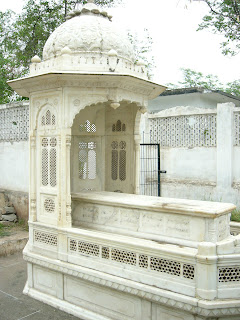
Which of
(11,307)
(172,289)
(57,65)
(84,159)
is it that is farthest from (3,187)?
(172,289)

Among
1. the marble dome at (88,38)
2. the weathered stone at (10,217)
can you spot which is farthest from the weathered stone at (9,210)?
the marble dome at (88,38)

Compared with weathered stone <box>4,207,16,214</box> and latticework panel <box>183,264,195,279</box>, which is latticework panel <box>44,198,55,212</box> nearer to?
latticework panel <box>183,264,195,279</box>

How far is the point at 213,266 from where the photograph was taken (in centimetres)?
355

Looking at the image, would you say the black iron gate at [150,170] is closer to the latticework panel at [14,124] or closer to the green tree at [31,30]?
the latticework panel at [14,124]

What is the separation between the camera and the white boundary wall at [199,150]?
27.3 ft

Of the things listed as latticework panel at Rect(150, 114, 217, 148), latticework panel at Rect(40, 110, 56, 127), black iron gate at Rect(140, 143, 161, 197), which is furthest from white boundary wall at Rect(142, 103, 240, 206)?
latticework panel at Rect(40, 110, 56, 127)

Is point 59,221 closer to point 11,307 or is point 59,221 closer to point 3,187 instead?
point 11,307

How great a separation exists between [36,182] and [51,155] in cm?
52

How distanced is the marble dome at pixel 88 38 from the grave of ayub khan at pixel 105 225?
0.6 inches

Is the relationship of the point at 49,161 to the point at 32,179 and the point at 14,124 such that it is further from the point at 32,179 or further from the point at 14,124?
the point at 14,124

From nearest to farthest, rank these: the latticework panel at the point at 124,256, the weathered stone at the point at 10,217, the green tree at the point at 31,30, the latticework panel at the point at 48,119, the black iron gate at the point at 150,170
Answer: the latticework panel at the point at 124,256 → the latticework panel at the point at 48,119 → the weathered stone at the point at 10,217 → the black iron gate at the point at 150,170 → the green tree at the point at 31,30

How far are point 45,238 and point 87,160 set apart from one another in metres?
1.69

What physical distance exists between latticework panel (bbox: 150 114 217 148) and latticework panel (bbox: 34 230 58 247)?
5107mm

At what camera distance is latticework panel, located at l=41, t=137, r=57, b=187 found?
5.04m
